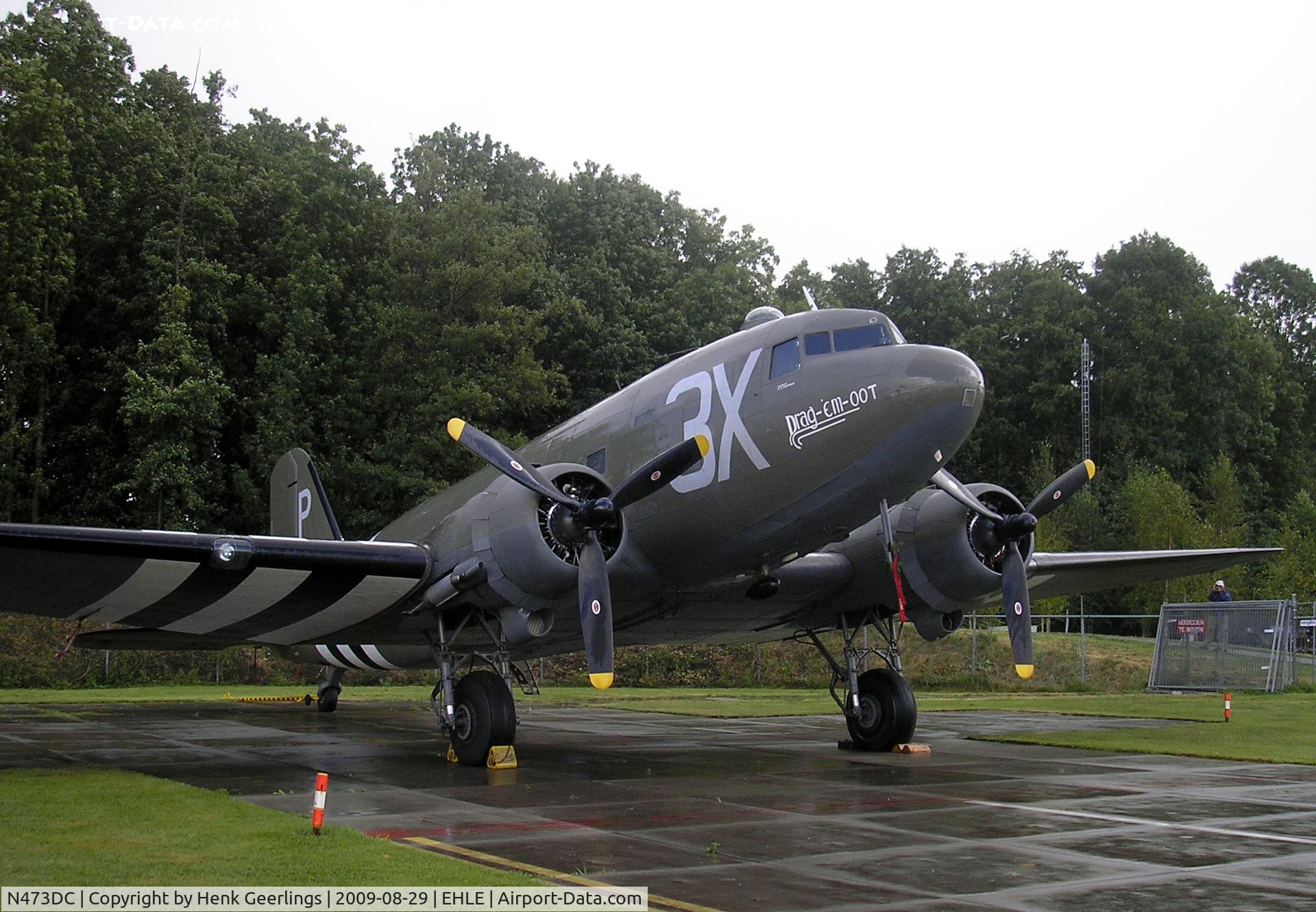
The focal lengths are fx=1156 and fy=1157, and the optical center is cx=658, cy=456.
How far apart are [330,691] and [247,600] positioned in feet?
32.3

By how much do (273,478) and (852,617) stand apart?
1201 cm

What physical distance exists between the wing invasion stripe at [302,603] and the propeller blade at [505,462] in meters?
2.47

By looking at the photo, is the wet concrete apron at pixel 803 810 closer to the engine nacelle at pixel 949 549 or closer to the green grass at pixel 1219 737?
the green grass at pixel 1219 737

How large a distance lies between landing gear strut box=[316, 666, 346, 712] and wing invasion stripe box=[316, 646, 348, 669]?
95.6 inches

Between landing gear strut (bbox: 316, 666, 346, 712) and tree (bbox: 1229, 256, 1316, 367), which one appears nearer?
landing gear strut (bbox: 316, 666, 346, 712)

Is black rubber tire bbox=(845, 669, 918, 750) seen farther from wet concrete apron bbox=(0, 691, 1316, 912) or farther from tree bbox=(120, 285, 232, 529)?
tree bbox=(120, 285, 232, 529)

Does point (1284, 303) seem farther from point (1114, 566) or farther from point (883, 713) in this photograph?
point (883, 713)

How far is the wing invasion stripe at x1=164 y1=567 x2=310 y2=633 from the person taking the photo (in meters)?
14.6

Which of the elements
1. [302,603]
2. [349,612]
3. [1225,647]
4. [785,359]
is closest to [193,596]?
[302,603]

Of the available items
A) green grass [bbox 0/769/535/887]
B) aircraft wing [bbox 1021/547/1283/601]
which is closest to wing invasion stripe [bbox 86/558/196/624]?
green grass [bbox 0/769/535/887]

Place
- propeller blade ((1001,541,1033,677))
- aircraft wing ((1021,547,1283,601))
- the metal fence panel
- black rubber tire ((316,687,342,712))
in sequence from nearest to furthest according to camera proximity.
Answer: propeller blade ((1001,541,1033,677))
aircraft wing ((1021,547,1283,601))
black rubber tire ((316,687,342,712))
the metal fence panel

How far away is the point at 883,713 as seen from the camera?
1673 cm

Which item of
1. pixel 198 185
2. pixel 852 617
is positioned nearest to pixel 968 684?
pixel 852 617

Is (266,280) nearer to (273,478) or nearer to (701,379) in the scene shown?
(273,478)
